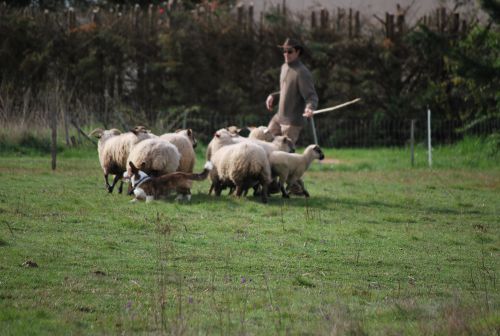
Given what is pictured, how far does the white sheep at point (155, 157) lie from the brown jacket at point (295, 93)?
245 cm

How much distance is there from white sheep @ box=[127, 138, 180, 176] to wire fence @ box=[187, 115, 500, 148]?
35.9 ft

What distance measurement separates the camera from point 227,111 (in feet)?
82.9

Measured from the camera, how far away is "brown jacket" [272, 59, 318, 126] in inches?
578

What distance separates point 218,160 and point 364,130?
39.4 ft

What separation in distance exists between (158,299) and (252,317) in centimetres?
74

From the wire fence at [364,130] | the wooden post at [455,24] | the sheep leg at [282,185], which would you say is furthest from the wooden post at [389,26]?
the sheep leg at [282,185]

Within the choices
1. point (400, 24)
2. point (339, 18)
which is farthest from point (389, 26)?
point (339, 18)

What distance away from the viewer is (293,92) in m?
14.8

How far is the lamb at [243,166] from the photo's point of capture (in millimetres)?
13016

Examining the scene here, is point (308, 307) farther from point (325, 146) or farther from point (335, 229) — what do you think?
point (325, 146)

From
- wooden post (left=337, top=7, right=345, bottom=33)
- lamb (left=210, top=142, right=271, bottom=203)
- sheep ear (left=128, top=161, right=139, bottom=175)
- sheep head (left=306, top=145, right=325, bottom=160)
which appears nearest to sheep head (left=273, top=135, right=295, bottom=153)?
sheep head (left=306, top=145, right=325, bottom=160)

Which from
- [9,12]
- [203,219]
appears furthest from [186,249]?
[9,12]

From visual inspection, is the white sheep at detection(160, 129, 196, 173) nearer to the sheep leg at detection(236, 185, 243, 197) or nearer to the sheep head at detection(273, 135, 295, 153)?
the sheep leg at detection(236, 185, 243, 197)

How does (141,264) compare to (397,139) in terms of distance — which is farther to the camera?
(397,139)
